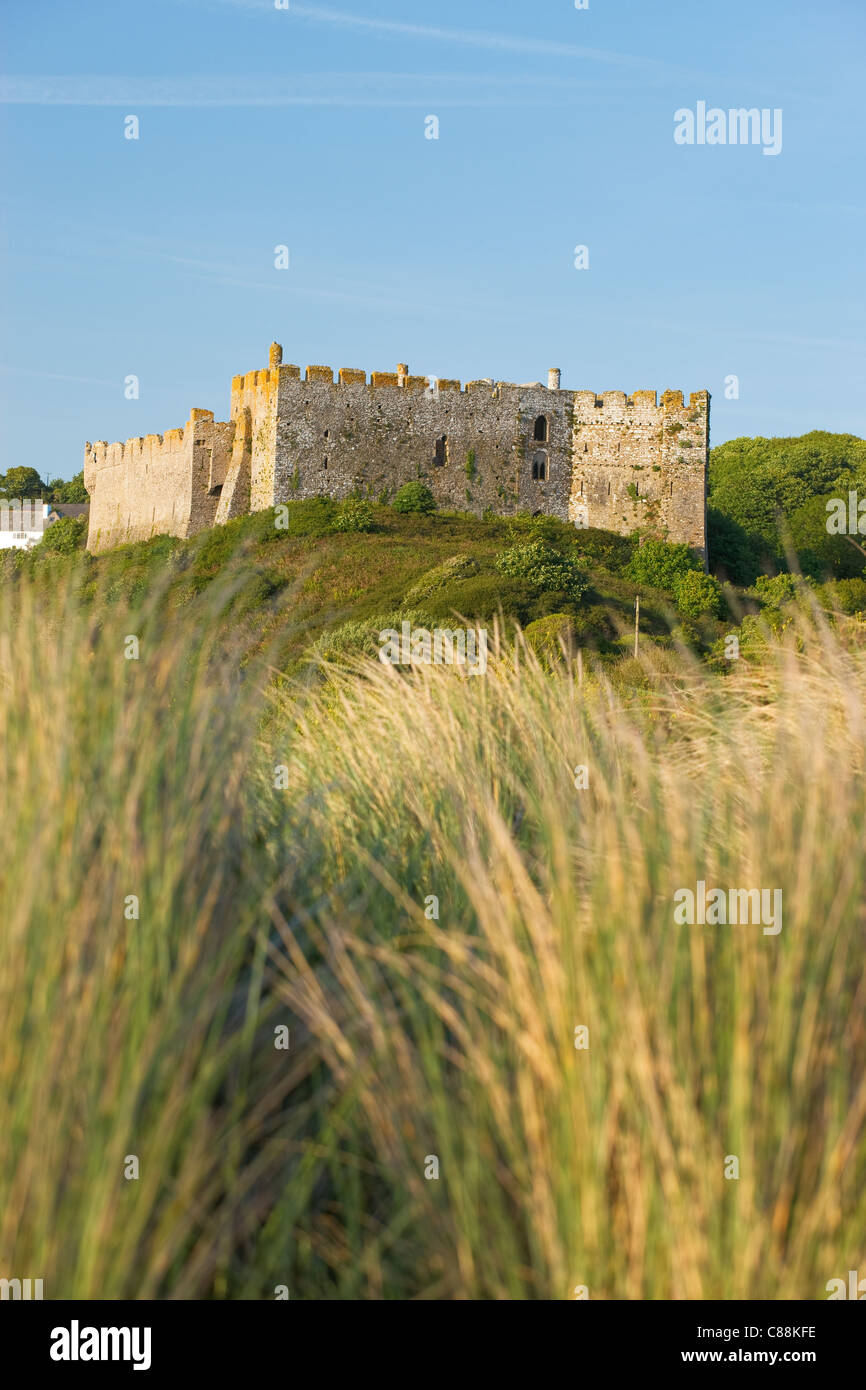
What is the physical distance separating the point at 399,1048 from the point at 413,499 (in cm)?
3871

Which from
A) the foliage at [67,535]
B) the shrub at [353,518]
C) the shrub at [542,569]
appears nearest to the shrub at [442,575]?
the shrub at [542,569]

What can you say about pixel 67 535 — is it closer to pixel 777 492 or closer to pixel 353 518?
pixel 353 518

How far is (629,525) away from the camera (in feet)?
138

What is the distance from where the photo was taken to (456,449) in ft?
136

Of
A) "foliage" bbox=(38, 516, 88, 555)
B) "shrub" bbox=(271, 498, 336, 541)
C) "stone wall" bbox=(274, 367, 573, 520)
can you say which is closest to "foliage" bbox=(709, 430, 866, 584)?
"stone wall" bbox=(274, 367, 573, 520)

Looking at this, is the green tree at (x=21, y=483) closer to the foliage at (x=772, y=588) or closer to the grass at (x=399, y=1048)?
the foliage at (x=772, y=588)

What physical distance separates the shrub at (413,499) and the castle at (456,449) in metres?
0.43

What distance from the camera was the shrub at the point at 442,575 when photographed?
30.9m

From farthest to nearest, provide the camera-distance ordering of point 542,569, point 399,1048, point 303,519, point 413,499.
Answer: point 413,499 → point 303,519 → point 542,569 → point 399,1048

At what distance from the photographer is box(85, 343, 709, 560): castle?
4012 cm

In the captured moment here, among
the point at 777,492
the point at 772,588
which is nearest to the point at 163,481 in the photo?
the point at 772,588
